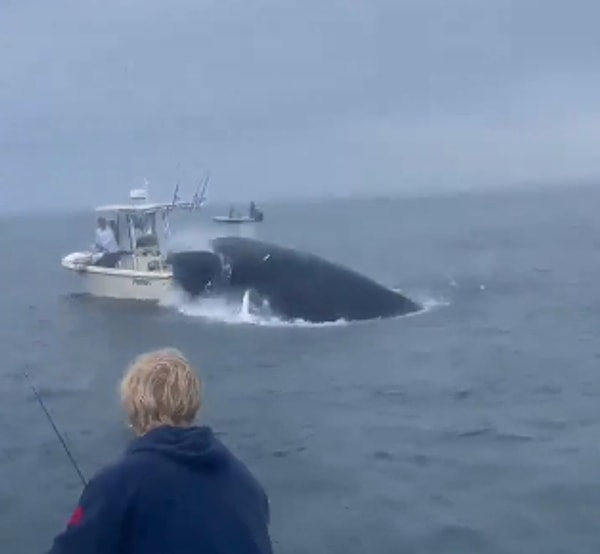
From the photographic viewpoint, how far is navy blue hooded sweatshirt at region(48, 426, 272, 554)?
13.0 ft

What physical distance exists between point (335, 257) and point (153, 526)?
65.2m

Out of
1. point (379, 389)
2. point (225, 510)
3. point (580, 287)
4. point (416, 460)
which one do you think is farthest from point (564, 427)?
point (580, 287)

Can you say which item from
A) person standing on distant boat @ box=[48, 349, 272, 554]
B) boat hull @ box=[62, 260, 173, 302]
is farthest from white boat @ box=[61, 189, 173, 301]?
person standing on distant boat @ box=[48, 349, 272, 554]

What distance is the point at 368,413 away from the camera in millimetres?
21875

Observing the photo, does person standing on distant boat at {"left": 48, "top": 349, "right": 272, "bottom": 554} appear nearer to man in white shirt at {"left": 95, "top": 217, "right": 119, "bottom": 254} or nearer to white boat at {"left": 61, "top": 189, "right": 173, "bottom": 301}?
white boat at {"left": 61, "top": 189, "right": 173, "bottom": 301}

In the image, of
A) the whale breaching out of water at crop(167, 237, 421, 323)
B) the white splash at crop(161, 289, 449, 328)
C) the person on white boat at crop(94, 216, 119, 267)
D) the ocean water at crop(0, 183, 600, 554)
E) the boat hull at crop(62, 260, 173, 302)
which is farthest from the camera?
the person on white boat at crop(94, 216, 119, 267)

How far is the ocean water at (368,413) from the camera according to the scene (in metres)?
15.2

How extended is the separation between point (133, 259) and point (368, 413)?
68.6 feet

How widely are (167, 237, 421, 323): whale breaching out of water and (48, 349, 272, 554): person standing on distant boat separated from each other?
1198 inches

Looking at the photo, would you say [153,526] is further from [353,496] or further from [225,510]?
[353,496]

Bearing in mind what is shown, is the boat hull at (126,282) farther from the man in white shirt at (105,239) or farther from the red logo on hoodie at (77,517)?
the red logo on hoodie at (77,517)

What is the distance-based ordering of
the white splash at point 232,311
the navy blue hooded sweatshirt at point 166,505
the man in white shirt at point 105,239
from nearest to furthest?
1. the navy blue hooded sweatshirt at point 166,505
2. the white splash at point 232,311
3. the man in white shirt at point 105,239

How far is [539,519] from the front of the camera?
15109 mm

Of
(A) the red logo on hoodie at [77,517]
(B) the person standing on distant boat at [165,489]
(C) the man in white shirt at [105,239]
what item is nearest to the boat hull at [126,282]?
(C) the man in white shirt at [105,239]
